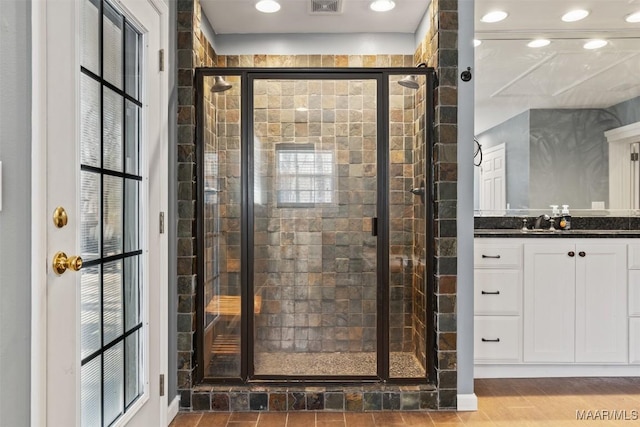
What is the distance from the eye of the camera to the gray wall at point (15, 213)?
1046mm

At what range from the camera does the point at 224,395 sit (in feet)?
7.78

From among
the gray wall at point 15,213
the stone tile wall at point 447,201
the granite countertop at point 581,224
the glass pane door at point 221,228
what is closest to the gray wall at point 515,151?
the granite countertop at point 581,224

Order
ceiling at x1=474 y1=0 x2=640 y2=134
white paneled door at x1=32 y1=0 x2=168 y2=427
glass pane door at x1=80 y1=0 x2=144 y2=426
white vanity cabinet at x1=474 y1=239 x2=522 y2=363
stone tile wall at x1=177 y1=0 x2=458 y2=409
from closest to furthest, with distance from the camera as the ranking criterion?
white paneled door at x1=32 y1=0 x2=168 y2=427
glass pane door at x1=80 y1=0 x2=144 y2=426
stone tile wall at x1=177 y1=0 x2=458 y2=409
white vanity cabinet at x1=474 y1=239 x2=522 y2=363
ceiling at x1=474 y1=0 x2=640 y2=134

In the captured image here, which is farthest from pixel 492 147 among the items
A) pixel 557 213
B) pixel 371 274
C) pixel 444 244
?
pixel 371 274

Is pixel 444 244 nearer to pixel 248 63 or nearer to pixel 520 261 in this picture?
pixel 520 261

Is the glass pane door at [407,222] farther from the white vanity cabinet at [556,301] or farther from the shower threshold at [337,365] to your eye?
the white vanity cabinet at [556,301]

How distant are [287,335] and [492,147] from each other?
2.01m

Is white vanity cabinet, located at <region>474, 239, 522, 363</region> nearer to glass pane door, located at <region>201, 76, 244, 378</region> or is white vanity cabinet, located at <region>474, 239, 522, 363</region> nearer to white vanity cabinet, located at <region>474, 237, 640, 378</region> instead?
white vanity cabinet, located at <region>474, 237, 640, 378</region>

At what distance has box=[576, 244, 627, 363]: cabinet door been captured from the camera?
279 cm

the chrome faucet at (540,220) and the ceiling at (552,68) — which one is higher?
the ceiling at (552,68)

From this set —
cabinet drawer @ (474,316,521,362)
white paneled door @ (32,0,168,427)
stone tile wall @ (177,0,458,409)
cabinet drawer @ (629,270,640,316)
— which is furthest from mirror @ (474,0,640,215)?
white paneled door @ (32,0,168,427)

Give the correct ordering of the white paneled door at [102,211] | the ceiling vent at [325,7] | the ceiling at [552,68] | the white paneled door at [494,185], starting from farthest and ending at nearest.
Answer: the white paneled door at [494,185]
the ceiling at [552,68]
the ceiling vent at [325,7]
the white paneled door at [102,211]

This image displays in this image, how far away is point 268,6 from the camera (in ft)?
8.99

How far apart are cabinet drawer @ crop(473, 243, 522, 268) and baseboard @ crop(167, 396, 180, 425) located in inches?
76.9
